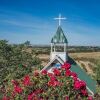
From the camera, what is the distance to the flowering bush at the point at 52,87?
37.1ft

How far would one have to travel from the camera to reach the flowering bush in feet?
37.1

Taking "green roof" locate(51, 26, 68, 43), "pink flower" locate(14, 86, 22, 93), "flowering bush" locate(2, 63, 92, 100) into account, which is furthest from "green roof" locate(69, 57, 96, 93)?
"pink flower" locate(14, 86, 22, 93)

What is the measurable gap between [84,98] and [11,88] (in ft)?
9.60

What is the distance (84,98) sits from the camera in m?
11.7

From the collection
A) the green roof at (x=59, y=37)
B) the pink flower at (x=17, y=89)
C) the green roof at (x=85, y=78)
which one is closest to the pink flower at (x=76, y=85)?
the pink flower at (x=17, y=89)

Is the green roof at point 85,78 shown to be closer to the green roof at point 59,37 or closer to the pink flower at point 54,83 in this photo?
the green roof at point 59,37

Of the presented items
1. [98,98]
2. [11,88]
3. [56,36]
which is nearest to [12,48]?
[56,36]

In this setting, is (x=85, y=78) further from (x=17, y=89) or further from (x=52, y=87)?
(x=52, y=87)

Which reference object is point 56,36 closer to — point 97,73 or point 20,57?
point 20,57

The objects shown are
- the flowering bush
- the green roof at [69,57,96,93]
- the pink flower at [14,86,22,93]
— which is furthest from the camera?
the green roof at [69,57,96,93]

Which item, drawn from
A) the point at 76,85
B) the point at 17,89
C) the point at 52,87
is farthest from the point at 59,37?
the point at 76,85

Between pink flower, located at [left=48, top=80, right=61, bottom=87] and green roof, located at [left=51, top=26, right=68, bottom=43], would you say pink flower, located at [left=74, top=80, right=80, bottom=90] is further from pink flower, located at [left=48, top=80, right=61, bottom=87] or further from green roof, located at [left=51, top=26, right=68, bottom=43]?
green roof, located at [left=51, top=26, right=68, bottom=43]

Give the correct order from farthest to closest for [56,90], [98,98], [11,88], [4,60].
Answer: [4,60] < [98,98] < [11,88] < [56,90]

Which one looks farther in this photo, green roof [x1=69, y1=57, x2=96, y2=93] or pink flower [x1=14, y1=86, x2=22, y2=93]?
green roof [x1=69, y1=57, x2=96, y2=93]
